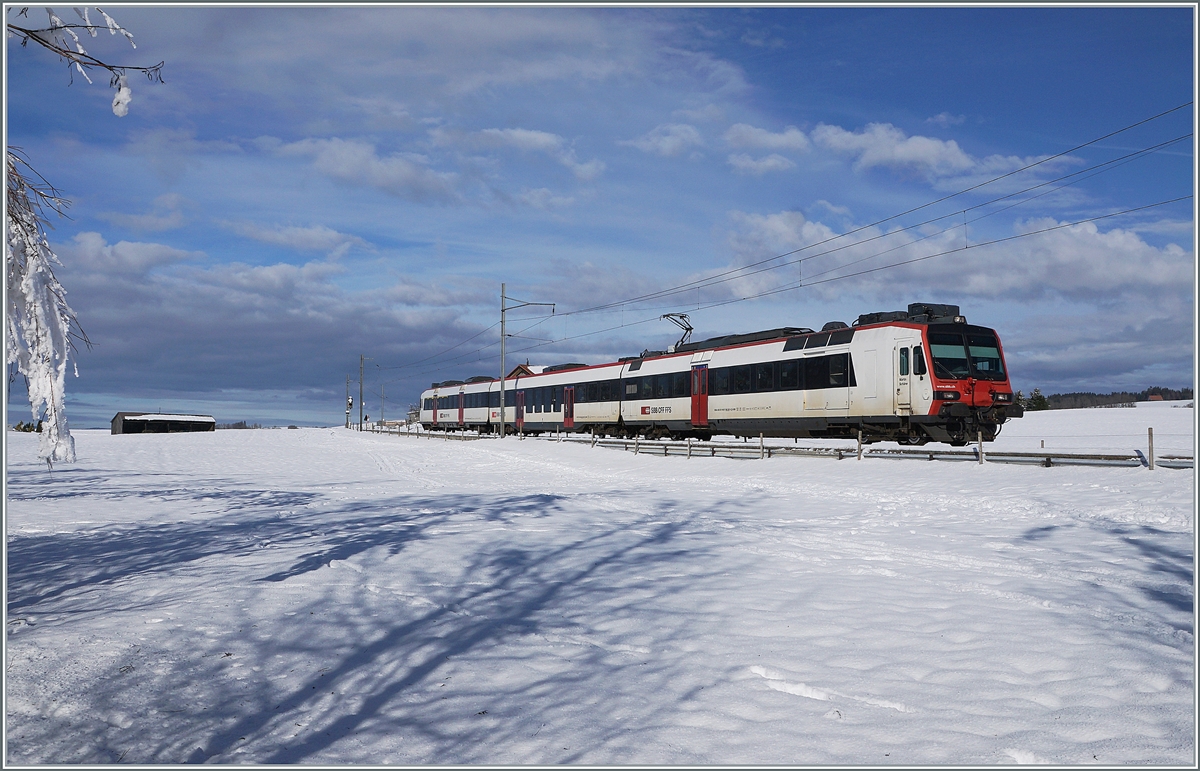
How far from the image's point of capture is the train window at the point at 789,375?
26.9 m

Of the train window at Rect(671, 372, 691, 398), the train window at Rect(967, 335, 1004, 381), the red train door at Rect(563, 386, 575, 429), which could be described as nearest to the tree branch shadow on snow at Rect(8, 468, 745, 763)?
the train window at Rect(967, 335, 1004, 381)

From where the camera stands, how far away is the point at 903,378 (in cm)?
2298

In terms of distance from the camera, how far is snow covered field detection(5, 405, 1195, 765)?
468cm

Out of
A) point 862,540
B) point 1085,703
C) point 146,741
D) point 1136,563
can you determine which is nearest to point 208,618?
point 146,741

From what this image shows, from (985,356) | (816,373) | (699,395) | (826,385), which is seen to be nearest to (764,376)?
(816,373)

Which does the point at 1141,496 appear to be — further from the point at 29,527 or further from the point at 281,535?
the point at 29,527

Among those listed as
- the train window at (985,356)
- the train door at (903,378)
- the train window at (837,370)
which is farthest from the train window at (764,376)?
the train window at (985,356)

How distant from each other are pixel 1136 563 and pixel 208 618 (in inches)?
408

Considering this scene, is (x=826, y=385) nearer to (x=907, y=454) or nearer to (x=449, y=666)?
(x=907, y=454)

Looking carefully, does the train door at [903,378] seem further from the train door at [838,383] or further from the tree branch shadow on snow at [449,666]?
the tree branch shadow on snow at [449,666]

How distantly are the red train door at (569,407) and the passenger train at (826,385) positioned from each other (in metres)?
1.46

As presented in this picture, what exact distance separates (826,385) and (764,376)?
3155 mm

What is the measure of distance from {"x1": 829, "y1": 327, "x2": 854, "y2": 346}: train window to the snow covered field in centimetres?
1150

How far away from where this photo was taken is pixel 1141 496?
13.8 meters
